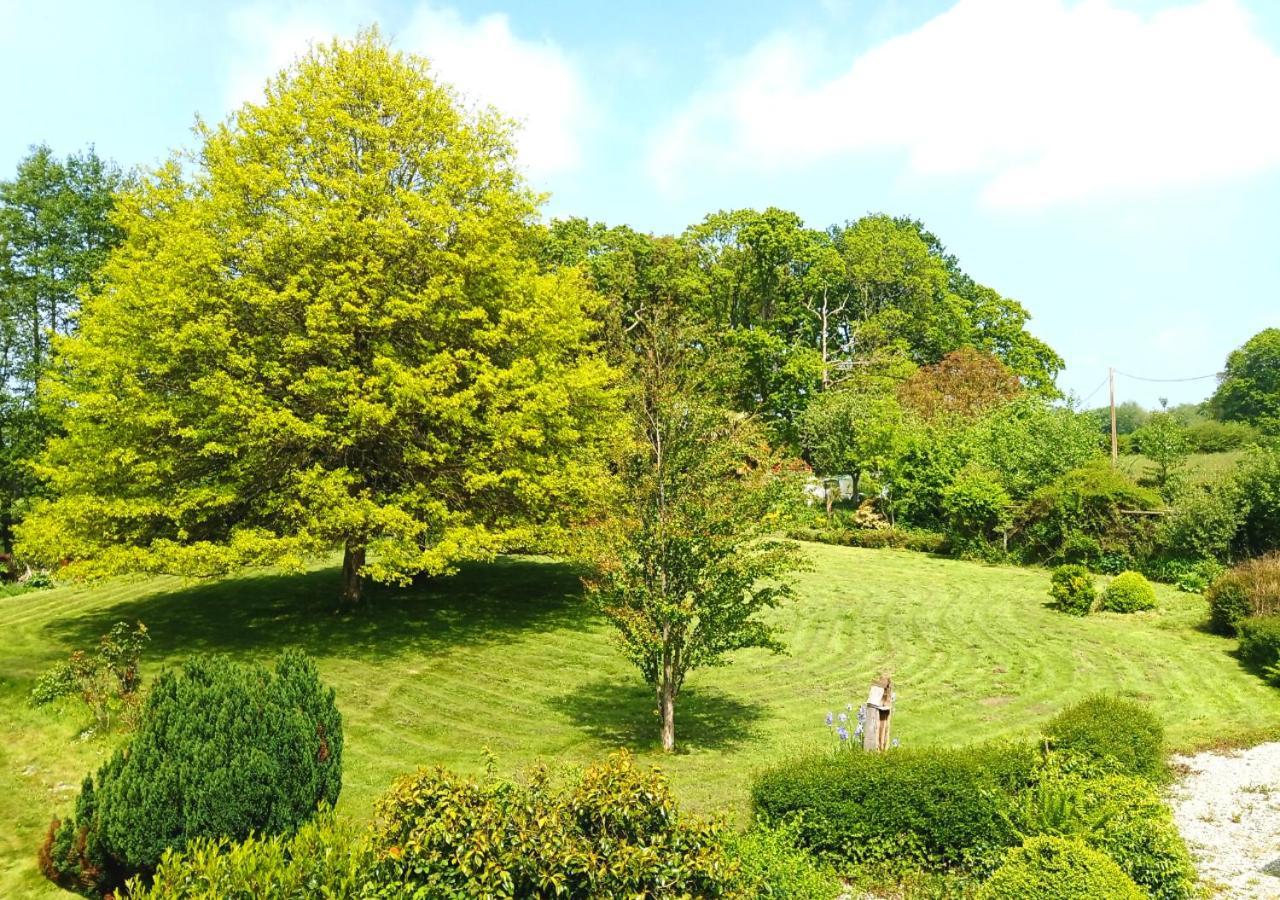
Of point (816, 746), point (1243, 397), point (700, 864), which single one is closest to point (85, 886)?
point (700, 864)

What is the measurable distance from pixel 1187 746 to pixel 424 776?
1183cm

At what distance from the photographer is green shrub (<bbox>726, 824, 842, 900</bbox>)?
6973 millimetres

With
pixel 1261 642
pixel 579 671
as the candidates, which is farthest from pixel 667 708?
pixel 1261 642

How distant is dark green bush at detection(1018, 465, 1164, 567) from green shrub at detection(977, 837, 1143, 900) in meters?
24.0

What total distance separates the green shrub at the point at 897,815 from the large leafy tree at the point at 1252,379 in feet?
298

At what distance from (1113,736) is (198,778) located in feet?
34.7

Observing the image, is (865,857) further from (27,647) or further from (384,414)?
(27,647)

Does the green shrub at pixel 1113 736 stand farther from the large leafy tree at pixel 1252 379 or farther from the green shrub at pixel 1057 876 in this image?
the large leafy tree at pixel 1252 379

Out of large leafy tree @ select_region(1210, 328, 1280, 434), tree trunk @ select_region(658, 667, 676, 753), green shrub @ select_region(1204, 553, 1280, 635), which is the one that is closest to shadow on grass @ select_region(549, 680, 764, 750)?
tree trunk @ select_region(658, 667, 676, 753)

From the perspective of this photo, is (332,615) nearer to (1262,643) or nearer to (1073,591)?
(1073,591)

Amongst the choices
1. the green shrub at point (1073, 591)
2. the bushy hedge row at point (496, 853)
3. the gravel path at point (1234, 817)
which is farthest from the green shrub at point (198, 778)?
the green shrub at point (1073, 591)

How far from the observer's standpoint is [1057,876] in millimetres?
6680

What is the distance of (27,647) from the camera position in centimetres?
1758

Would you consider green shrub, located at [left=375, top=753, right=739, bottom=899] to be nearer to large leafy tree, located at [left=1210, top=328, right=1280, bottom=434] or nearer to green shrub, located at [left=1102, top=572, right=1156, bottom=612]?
green shrub, located at [left=1102, top=572, right=1156, bottom=612]
